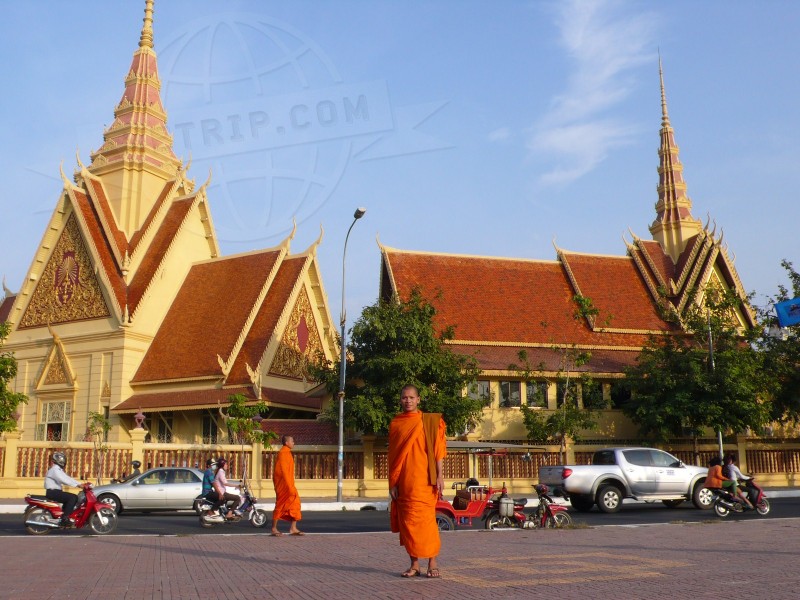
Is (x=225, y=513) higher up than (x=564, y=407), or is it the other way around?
(x=564, y=407)

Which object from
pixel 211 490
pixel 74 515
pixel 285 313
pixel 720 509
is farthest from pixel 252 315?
pixel 720 509

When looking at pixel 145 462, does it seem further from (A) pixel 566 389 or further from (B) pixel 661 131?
(B) pixel 661 131

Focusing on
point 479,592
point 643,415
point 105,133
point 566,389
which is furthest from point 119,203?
point 479,592

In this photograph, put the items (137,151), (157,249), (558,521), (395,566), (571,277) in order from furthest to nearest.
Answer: (137,151)
(157,249)
(571,277)
(558,521)
(395,566)

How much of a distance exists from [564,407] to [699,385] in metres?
3.93

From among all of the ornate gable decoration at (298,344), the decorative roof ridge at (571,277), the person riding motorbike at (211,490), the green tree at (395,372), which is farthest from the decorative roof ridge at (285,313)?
the person riding motorbike at (211,490)

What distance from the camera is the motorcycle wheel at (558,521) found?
12945 mm

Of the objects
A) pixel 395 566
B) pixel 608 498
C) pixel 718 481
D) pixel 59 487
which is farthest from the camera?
pixel 608 498

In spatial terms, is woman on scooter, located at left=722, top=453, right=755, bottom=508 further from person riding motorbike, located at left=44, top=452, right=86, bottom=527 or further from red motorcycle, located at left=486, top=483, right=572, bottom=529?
person riding motorbike, located at left=44, top=452, right=86, bottom=527

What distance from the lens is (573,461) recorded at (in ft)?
81.7

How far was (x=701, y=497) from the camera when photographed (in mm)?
17281

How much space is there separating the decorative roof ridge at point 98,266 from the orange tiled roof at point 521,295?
394 inches

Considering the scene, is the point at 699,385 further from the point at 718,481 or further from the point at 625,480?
the point at 718,481

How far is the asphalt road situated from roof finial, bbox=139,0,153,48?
2825 centimetres
